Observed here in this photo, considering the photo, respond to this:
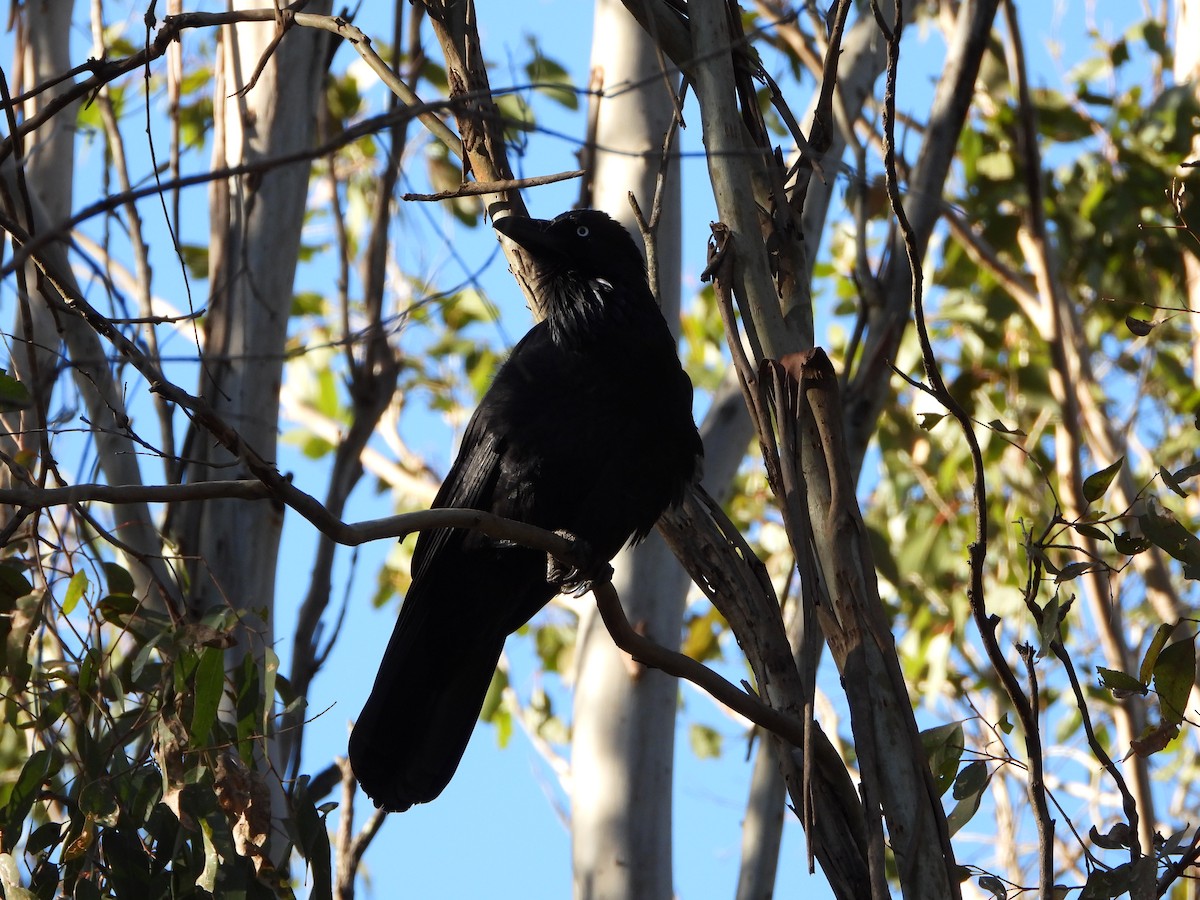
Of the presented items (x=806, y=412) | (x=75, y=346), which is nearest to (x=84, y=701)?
(x=75, y=346)

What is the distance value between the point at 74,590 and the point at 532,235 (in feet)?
5.29

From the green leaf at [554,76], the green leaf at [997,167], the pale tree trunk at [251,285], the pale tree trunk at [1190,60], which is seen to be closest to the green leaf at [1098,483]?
the pale tree trunk at [251,285]

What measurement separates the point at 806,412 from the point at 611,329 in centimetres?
120

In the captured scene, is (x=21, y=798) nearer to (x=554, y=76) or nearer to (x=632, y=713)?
(x=632, y=713)

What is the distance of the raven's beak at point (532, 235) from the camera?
3.81 metres

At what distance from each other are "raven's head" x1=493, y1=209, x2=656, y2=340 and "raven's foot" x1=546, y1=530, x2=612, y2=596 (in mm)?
586

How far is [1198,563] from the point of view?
8.34 feet

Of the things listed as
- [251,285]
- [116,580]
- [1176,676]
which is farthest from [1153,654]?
[251,285]

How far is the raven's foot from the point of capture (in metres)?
3.42

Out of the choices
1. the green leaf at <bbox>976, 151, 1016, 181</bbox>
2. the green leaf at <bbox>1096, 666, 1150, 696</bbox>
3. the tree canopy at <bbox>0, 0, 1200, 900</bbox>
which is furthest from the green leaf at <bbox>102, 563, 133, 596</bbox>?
the green leaf at <bbox>976, 151, 1016, 181</bbox>

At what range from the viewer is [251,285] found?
4.11m

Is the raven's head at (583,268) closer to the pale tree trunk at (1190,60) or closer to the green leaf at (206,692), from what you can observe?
the green leaf at (206,692)

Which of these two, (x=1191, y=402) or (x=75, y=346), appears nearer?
(x=75, y=346)

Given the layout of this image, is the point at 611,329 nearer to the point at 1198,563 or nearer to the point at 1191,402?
the point at 1198,563
